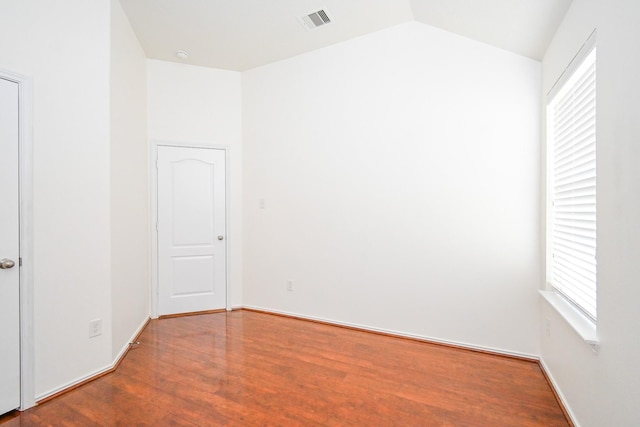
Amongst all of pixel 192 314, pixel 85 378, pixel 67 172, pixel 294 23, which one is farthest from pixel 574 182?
pixel 192 314

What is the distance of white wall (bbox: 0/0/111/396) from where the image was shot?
2.08m

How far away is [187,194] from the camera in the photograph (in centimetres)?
380

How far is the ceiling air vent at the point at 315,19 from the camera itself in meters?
2.93

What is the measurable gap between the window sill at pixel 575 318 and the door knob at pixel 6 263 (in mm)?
3371

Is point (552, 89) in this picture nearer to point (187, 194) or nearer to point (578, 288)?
point (578, 288)

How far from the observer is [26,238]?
6.67 feet

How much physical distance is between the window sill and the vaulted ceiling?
1.93 m

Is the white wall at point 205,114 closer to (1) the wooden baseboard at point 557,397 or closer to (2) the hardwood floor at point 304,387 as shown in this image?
(2) the hardwood floor at point 304,387

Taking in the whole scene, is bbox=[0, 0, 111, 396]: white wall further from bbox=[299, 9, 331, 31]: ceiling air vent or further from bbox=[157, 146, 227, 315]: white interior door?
bbox=[299, 9, 331, 31]: ceiling air vent

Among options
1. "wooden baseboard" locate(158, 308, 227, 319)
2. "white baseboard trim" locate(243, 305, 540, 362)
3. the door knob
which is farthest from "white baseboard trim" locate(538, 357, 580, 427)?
the door knob

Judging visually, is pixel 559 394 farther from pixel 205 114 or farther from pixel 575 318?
pixel 205 114

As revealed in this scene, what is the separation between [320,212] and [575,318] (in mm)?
2396

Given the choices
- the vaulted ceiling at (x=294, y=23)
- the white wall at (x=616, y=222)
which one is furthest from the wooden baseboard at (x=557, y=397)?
the vaulted ceiling at (x=294, y=23)

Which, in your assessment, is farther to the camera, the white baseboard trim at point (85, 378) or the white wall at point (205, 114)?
the white wall at point (205, 114)
